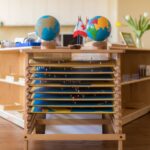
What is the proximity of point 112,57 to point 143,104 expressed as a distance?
165cm

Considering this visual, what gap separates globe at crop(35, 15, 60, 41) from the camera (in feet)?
5.87

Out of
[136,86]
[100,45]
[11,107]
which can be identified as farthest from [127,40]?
[11,107]

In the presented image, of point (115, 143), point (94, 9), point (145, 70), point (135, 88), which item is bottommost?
point (115, 143)

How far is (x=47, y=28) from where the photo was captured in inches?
70.4

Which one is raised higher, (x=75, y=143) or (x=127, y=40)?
(x=127, y=40)

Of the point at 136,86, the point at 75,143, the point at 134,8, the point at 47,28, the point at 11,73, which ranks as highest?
the point at 134,8

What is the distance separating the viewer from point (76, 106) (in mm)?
1778

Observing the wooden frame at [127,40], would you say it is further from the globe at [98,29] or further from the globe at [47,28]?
the globe at [47,28]

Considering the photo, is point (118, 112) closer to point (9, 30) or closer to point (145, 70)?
point (145, 70)

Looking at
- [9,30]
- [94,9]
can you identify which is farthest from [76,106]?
[9,30]

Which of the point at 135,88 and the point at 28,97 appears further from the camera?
the point at 135,88

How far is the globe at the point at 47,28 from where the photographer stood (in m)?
1.79

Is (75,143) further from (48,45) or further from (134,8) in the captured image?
(134,8)

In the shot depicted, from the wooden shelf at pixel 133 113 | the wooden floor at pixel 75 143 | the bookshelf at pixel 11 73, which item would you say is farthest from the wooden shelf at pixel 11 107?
the wooden shelf at pixel 133 113
